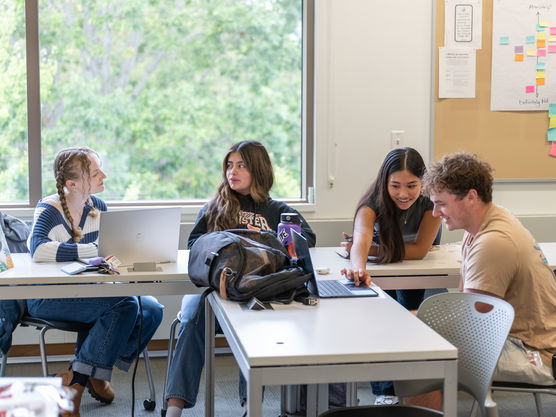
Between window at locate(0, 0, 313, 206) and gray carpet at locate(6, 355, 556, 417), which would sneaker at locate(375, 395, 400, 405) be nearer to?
gray carpet at locate(6, 355, 556, 417)

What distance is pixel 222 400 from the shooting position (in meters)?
3.55

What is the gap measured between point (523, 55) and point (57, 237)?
2.73 metres

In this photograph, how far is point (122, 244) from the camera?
9.75ft

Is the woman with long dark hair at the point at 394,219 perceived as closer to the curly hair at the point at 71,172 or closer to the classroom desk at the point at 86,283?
the classroom desk at the point at 86,283

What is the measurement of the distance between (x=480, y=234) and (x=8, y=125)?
9.00ft

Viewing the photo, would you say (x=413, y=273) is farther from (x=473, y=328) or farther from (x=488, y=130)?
(x=488, y=130)

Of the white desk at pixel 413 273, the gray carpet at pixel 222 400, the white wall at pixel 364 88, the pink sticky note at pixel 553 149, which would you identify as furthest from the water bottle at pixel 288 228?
the pink sticky note at pixel 553 149

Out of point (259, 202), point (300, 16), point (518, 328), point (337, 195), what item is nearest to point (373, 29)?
point (300, 16)

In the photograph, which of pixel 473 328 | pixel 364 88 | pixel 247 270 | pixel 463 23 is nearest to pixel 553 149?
pixel 463 23

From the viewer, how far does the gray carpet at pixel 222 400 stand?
3.37m

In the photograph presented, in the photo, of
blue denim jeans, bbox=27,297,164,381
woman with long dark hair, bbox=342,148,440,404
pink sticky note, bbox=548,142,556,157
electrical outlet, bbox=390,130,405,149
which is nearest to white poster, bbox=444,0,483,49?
electrical outlet, bbox=390,130,405,149

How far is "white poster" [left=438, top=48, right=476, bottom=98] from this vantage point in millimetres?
4273

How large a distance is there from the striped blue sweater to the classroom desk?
14 centimetres

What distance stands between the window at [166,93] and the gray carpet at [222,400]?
992mm
